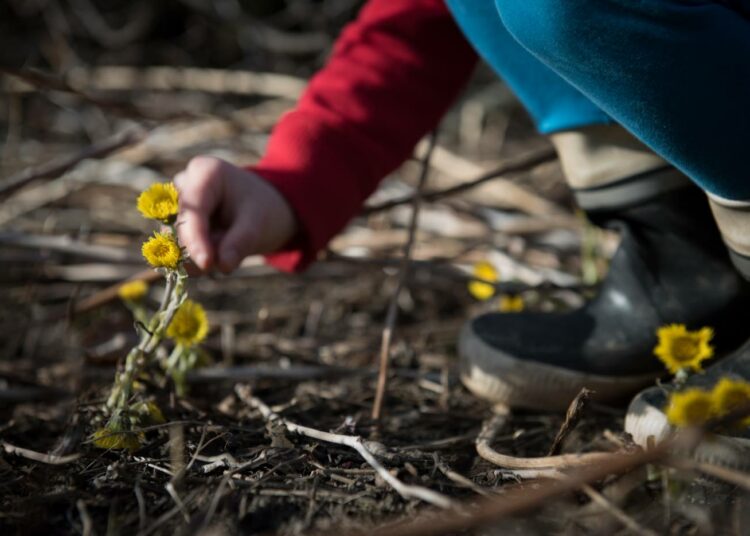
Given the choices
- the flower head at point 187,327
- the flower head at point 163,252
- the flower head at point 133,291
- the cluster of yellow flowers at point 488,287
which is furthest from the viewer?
the cluster of yellow flowers at point 488,287

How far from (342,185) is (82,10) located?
2.68 metres

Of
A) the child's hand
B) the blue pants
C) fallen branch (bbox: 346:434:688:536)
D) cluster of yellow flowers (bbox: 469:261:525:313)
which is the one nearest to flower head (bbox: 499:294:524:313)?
cluster of yellow flowers (bbox: 469:261:525:313)

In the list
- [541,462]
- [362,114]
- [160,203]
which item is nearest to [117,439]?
[160,203]

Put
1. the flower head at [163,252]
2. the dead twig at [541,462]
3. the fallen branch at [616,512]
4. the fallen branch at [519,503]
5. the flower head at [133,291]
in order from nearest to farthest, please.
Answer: the fallen branch at [519,503]
the fallen branch at [616,512]
the dead twig at [541,462]
the flower head at [163,252]
the flower head at [133,291]

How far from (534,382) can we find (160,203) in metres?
0.58

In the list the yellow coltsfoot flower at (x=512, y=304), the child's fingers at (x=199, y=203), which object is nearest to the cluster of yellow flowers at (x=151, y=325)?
the child's fingers at (x=199, y=203)

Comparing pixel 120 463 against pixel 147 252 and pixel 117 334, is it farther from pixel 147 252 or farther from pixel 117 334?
pixel 117 334

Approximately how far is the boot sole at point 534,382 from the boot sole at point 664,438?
0.16m

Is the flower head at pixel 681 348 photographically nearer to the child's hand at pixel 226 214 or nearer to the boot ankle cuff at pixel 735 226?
the boot ankle cuff at pixel 735 226

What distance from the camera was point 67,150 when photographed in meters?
2.85

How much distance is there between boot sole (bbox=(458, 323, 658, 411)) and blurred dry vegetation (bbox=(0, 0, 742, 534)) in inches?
1.5

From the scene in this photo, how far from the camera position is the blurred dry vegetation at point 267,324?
84cm

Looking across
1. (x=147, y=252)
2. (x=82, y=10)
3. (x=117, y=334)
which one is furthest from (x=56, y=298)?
(x=82, y=10)

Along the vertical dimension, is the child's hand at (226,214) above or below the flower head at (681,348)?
above
